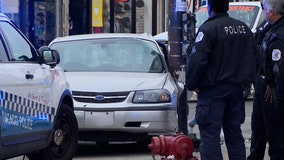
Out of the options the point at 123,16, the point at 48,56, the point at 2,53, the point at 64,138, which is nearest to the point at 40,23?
the point at 123,16

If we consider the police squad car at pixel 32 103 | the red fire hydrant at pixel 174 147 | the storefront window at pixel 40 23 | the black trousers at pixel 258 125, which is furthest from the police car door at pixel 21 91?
the storefront window at pixel 40 23

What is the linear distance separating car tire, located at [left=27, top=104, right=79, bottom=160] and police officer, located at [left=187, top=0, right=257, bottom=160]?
2.28 meters

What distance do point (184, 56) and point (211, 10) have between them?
3.25 metres

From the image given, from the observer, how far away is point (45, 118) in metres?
9.23

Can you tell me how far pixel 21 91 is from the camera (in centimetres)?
847

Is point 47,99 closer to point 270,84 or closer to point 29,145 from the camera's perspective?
point 29,145

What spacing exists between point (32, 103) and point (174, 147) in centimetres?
159

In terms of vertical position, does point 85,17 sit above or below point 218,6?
below

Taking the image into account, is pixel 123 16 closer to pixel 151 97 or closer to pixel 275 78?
pixel 151 97

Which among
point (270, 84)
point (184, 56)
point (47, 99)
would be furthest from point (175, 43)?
point (270, 84)

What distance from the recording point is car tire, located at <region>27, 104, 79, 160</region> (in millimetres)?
9695

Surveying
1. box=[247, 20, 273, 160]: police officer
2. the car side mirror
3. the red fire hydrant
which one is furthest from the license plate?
box=[247, 20, 273, 160]: police officer

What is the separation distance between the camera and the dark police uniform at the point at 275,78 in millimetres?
7781

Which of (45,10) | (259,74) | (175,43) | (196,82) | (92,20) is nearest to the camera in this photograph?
(196,82)
